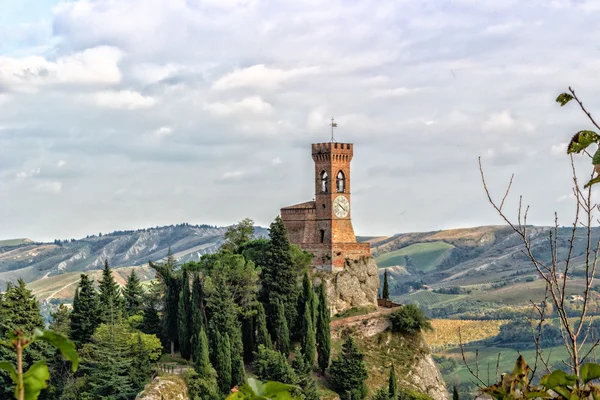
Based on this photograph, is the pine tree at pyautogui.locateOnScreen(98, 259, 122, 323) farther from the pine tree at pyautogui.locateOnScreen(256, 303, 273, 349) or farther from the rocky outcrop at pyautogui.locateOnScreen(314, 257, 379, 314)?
the rocky outcrop at pyautogui.locateOnScreen(314, 257, 379, 314)

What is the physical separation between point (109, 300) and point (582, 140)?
51839 millimetres

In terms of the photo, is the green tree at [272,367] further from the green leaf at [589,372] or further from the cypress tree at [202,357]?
the green leaf at [589,372]

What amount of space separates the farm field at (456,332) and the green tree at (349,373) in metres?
107

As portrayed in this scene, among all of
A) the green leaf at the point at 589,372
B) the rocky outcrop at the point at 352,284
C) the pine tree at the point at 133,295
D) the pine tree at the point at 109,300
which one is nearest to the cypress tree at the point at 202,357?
the pine tree at the point at 109,300

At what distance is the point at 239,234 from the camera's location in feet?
213

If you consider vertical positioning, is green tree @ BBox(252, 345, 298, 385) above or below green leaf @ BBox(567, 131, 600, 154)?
below

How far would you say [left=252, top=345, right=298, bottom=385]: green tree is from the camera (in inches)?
1908

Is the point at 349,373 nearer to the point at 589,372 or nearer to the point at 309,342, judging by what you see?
the point at 309,342

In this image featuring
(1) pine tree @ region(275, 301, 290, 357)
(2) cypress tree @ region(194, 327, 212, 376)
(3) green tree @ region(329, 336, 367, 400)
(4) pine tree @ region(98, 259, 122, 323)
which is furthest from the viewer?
(1) pine tree @ region(275, 301, 290, 357)

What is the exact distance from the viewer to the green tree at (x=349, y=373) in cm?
5256

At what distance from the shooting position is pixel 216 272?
54219 millimetres

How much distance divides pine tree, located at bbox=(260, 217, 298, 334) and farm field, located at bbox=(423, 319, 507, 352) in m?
106

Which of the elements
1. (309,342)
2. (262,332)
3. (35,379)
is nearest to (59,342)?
(35,379)

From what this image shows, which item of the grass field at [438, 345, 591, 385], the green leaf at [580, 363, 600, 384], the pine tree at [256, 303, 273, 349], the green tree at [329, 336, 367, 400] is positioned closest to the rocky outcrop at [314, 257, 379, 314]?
the green tree at [329, 336, 367, 400]
